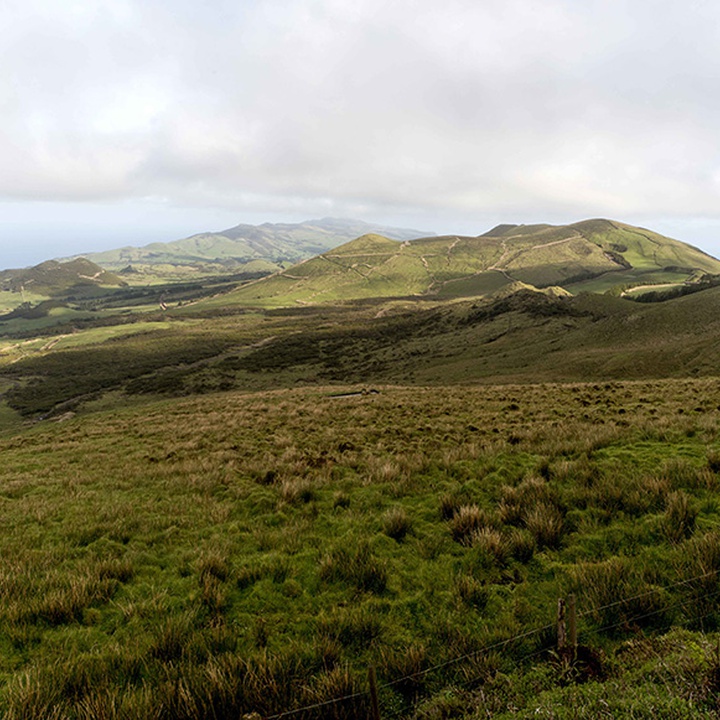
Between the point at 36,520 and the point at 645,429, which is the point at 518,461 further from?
the point at 36,520

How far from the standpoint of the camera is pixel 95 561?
691cm

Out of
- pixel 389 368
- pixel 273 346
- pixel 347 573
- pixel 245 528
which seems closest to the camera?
pixel 347 573

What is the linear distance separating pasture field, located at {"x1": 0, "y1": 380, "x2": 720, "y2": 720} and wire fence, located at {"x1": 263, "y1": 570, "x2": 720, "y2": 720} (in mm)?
32

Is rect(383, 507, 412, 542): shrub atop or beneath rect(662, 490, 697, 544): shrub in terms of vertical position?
beneath

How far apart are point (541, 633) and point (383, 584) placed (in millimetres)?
2163

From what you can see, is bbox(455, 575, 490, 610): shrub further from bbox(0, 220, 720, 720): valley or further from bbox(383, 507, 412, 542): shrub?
bbox(383, 507, 412, 542): shrub

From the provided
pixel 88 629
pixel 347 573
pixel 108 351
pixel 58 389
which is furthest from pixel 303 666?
pixel 108 351

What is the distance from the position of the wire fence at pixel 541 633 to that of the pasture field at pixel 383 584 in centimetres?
3

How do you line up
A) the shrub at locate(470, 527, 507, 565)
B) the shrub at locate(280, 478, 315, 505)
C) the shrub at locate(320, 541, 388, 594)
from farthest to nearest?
the shrub at locate(280, 478, 315, 505)
the shrub at locate(470, 527, 507, 565)
the shrub at locate(320, 541, 388, 594)

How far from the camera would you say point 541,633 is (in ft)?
14.4

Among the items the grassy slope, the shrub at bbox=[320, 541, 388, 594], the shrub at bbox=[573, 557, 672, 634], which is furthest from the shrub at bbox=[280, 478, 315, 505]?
the grassy slope

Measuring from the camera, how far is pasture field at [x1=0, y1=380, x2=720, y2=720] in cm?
365

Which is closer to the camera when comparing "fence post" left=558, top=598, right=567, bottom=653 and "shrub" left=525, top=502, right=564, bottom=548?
"fence post" left=558, top=598, right=567, bottom=653

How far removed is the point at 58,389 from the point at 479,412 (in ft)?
279
